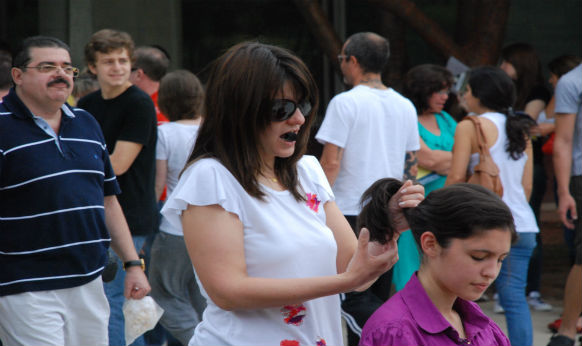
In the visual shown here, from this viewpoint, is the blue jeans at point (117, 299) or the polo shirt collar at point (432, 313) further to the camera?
the blue jeans at point (117, 299)

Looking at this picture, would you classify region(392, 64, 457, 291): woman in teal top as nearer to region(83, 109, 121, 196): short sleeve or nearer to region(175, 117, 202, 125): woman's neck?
region(175, 117, 202, 125): woman's neck

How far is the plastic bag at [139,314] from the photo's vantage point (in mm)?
3639

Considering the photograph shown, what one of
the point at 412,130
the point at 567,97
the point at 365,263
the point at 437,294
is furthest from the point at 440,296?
the point at 567,97

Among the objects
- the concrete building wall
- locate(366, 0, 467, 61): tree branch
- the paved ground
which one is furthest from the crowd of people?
the concrete building wall

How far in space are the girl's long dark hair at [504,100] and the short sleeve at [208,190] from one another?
3031 millimetres

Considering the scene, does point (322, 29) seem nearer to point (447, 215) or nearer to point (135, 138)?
point (135, 138)

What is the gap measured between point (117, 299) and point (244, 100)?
9.07ft

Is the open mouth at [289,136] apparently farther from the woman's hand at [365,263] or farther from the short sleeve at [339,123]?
the short sleeve at [339,123]

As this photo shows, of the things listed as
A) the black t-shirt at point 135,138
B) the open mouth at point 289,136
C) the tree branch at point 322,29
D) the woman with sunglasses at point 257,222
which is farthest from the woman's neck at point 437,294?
the tree branch at point 322,29

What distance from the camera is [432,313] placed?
2.35 metres

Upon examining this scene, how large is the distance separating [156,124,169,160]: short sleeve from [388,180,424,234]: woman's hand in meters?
2.75

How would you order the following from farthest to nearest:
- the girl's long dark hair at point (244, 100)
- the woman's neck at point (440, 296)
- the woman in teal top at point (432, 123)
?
the woman in teal top at point (432, 123)
the woman's neck at point (440, 296)
the girl's long dark hair at point (244, 100)

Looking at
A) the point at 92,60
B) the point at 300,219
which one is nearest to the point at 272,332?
the point at 300,219

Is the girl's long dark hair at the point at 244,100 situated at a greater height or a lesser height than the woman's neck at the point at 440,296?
greater
